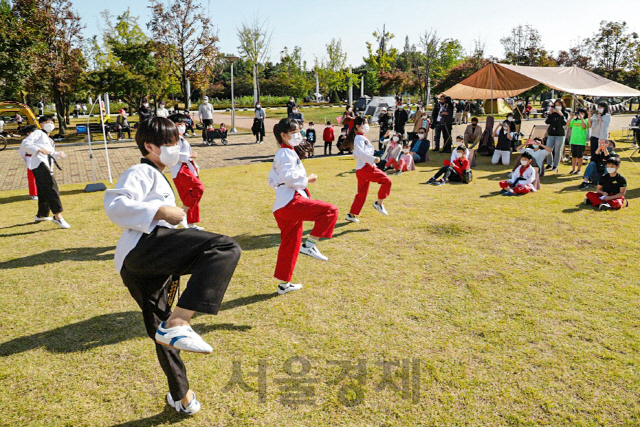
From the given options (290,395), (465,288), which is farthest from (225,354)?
(465,288)

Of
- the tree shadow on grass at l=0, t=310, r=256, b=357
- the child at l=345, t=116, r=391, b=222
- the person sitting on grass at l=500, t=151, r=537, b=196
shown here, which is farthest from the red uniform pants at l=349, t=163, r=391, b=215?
the tree shadow on grass at l=0, t=310, r=256, b=357

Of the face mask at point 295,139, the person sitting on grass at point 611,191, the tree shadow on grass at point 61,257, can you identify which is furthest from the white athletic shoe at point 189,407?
the person sitting on grass at point 611,191

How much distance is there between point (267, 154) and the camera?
57.8 ft

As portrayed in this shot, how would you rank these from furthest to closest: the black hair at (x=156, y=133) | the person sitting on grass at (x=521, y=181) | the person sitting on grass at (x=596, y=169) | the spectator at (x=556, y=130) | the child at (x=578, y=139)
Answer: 1. the spectator at (x=556, y=130)
2. the child at (x=578, y=139)
3. the person sitting on grass at (x=596, y=169)
4. the person sitting on grass at (x=521, y=181)
5. the black hair at (x=156, y=133)

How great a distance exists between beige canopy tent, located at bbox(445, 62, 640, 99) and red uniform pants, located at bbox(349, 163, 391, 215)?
32.2 feet

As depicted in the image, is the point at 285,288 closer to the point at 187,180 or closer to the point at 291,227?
the point at 291,227

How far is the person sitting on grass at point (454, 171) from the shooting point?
11.9m

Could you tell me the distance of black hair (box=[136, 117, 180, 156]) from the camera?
2.83m

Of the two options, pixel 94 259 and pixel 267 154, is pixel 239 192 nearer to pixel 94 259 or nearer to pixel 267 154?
pixel 94 259

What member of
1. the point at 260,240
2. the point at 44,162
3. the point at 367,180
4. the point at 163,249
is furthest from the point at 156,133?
the point at 44,162

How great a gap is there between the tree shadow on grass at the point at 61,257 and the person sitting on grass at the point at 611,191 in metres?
9.45

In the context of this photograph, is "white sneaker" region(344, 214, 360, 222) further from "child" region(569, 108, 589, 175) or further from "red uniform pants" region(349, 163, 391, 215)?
"child" region(569, 108, 589, 175)

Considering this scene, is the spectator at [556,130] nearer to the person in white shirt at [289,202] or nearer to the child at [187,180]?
the person in white shirt at [289,202]

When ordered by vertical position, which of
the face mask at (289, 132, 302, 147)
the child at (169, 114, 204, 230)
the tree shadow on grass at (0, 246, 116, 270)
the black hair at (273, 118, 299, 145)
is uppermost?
the black hair at (273, 118, 299, 145)
